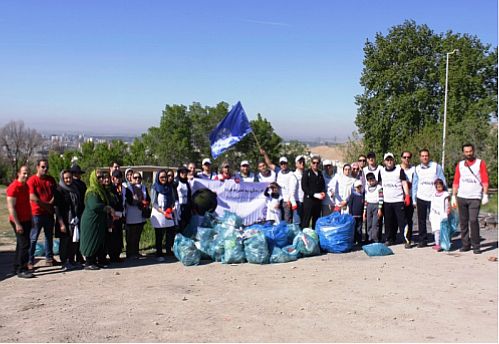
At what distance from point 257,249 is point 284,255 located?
1.66ft

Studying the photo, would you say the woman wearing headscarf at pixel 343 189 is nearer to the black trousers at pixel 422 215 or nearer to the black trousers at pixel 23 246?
the black trousers at pixel 422 215

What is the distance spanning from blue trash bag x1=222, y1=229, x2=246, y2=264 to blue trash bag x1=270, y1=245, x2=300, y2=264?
504mm

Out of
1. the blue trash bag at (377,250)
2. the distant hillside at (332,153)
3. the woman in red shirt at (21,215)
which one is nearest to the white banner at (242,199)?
the blue trash bag at (377,250)

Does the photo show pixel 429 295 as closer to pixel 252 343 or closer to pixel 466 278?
pixel 466 278

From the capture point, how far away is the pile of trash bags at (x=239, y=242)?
802 cm

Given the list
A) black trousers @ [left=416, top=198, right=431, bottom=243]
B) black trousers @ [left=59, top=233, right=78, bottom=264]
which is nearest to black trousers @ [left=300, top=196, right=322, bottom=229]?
black trousers @ [left=416, top=198, right=431, bottom=243]

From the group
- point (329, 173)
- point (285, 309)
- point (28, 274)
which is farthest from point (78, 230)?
point (329, 173)

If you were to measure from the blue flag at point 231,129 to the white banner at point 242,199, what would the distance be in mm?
1444

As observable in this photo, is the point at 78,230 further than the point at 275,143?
No

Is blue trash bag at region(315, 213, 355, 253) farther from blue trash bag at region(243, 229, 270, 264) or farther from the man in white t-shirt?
the man in white t-shirt

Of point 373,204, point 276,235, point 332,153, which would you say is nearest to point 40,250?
point 276,235

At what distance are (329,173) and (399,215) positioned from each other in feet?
5.05

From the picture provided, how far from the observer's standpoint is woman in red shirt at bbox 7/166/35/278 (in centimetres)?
695

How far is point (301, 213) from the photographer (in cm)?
952
